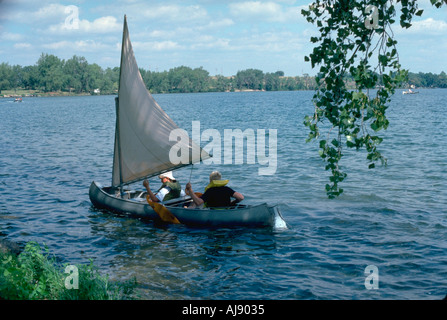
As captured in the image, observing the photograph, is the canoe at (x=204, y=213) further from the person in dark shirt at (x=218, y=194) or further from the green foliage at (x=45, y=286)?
the green foliage at (x=45, y=286)

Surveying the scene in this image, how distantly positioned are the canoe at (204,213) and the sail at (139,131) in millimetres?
1127

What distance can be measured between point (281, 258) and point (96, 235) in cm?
613

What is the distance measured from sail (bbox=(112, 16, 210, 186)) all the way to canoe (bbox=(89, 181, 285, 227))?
1127 mm

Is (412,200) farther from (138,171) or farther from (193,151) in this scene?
(138,171)

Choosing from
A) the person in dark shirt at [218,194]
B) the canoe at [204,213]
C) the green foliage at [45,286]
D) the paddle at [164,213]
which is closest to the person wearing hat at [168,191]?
the canoe at [204,213]

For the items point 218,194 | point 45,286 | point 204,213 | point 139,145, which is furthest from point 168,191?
point 45,286

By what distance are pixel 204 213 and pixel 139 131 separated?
13.7ft

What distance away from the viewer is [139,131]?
17.3 metres

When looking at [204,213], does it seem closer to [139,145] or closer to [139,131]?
[139,145]

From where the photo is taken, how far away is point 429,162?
2822cm

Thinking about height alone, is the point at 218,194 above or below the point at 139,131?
below

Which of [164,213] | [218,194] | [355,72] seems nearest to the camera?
[355,72]
